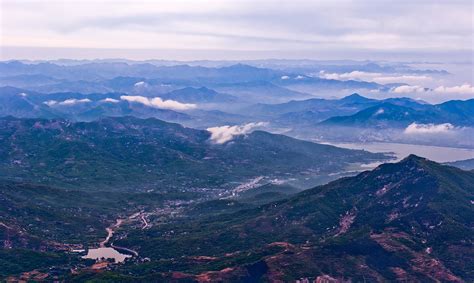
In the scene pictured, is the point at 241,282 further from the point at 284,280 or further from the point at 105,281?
the point at 105,281

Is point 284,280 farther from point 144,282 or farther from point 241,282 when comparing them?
point 144,282

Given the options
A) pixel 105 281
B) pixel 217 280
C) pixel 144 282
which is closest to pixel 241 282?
pixel 217 280

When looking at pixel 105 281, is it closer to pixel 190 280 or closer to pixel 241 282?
pixel 190 280

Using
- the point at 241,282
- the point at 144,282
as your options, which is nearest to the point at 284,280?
the point at 241,282

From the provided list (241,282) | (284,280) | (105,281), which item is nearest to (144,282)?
(105,281)

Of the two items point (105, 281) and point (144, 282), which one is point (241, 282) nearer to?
point (144, 282)
